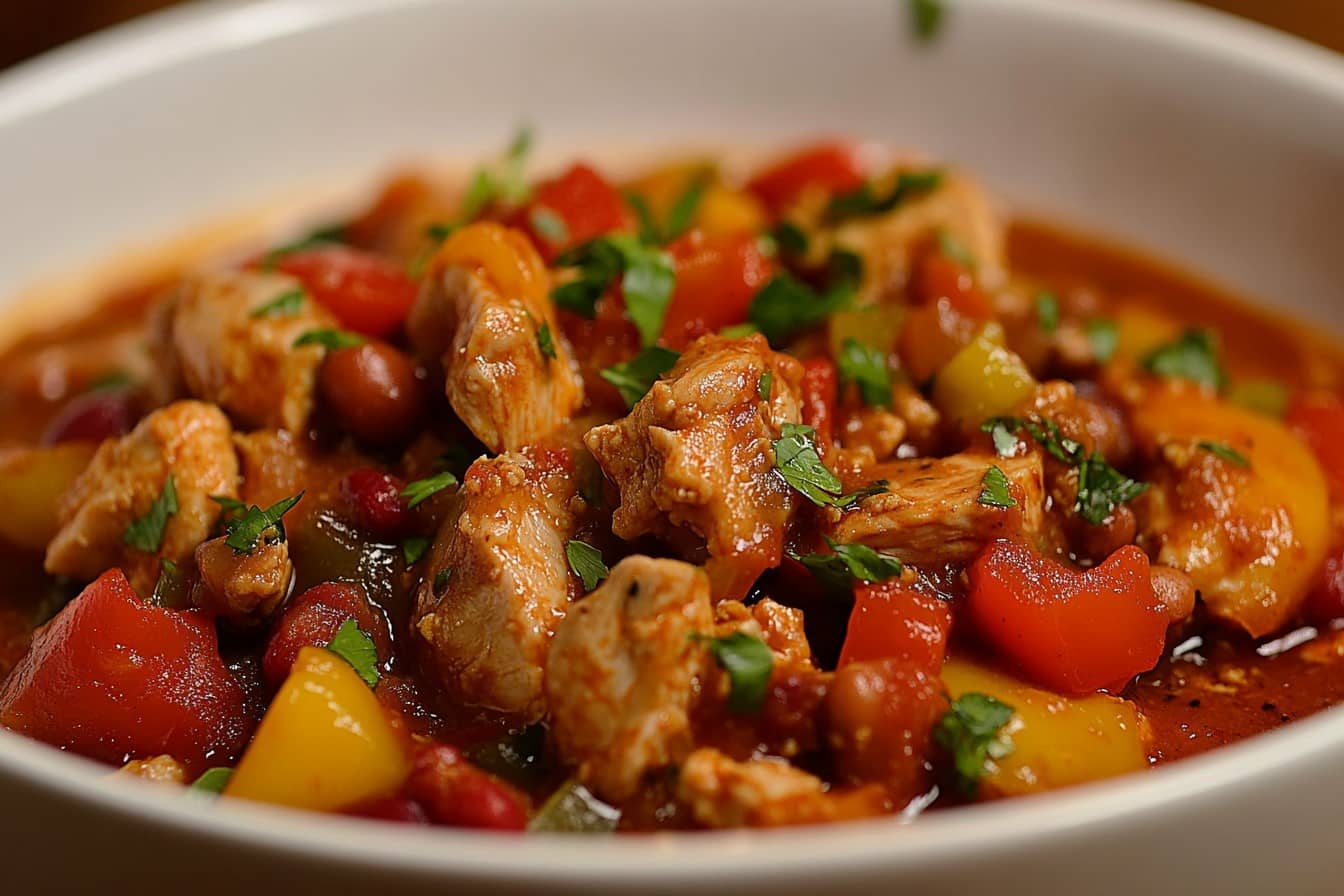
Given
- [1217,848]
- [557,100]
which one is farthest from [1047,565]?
[557,100]

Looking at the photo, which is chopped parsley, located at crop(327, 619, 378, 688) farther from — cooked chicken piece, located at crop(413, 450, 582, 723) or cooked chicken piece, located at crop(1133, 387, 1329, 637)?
cooked chicken piece, located at crop(1133, 387, 1329, 637)

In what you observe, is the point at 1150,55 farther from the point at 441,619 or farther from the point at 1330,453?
the point at 441,619

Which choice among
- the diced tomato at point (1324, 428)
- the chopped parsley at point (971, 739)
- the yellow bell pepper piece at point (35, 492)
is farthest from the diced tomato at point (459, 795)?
the diced tomato at point (1324, 428)

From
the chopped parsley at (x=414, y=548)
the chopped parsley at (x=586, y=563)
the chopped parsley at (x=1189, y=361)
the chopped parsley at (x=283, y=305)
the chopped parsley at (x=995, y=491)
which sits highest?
the chopped parsley at (x=283, y=305)

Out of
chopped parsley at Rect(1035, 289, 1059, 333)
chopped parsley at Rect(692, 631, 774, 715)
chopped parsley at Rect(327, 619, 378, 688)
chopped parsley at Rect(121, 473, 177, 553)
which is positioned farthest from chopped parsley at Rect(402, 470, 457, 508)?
chopped parsley at Rect(1035, 289, 1059, 333)

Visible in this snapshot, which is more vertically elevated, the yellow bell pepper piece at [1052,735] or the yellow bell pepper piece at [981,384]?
the yellow bell pepper piece at [981,384]

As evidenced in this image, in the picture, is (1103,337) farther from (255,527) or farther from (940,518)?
(255,527)

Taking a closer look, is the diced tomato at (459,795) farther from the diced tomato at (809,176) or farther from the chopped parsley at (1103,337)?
the diced tomato at (809,176)
